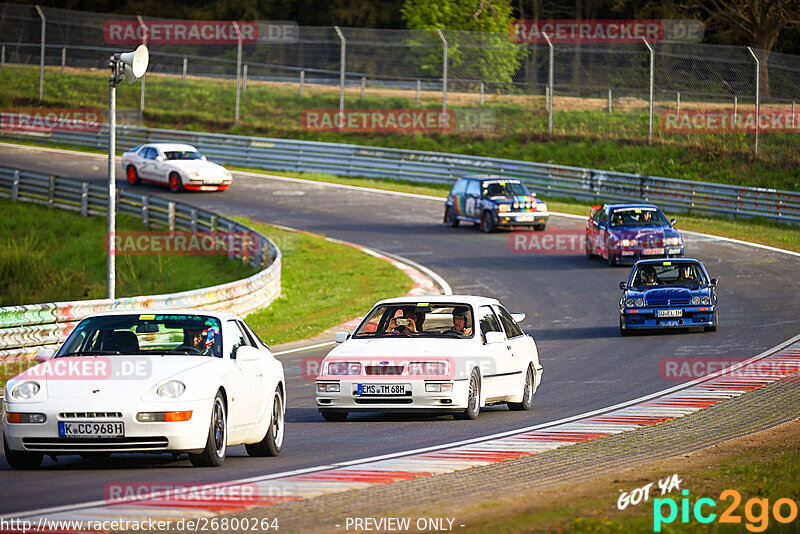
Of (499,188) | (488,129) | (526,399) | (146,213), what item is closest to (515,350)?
(526,399)

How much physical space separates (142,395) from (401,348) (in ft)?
14.5

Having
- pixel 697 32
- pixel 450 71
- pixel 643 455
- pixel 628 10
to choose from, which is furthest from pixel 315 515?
pixel 628 10

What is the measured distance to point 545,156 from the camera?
47406mm

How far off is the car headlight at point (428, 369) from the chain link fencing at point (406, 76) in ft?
97.9

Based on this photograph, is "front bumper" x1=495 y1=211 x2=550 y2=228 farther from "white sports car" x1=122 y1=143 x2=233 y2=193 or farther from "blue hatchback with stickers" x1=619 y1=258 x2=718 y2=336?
"blue hatchback with stickers" x1=619 y1=258 x2=718 y2=336

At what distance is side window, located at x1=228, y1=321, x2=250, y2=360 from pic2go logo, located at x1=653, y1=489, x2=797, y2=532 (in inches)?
172

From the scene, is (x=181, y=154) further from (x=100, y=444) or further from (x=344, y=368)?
(x=100, y=444)

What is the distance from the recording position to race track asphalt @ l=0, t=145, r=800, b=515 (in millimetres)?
10521

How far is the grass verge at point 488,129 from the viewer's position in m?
43.2

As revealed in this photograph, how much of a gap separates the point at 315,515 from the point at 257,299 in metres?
17.9

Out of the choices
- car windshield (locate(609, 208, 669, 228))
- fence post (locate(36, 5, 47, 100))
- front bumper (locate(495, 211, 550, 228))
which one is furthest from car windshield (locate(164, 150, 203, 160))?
car windshield (locate(609, 208, 669, 228))

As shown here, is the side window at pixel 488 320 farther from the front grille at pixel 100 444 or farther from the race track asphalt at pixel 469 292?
the front grille at pixel 100 444

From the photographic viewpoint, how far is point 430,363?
13.4m

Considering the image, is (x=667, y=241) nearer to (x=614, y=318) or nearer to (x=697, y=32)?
(x=614, y=318)
